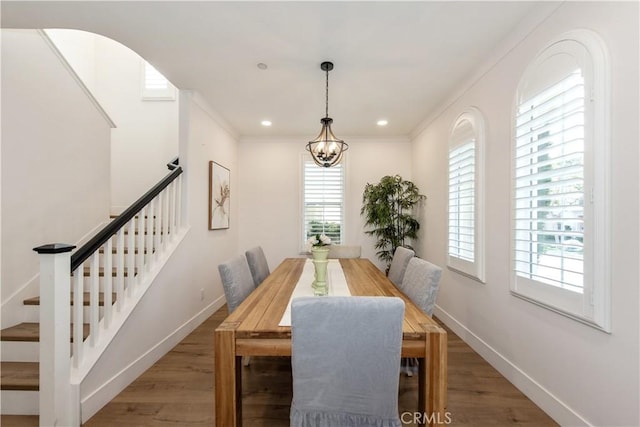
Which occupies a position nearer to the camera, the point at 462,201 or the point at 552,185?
the point at 552,185

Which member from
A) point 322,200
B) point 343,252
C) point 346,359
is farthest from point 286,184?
point 346,359

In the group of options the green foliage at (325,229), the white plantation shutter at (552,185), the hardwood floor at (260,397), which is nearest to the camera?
the white plantation shutter at (552,185)

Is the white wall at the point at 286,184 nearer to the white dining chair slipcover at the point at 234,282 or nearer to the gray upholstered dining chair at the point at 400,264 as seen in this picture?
the gray upholstered dining chair at the point at 400,264

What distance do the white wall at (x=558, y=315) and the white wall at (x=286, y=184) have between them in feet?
6.01

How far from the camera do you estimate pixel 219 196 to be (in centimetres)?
388

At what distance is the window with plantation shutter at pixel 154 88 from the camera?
400 centimetres

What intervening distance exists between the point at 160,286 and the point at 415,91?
10.7 feet

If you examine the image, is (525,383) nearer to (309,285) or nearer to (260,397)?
(309,285)

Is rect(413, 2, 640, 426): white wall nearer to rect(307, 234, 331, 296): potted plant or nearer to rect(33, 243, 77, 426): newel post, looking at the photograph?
rect(307, 234, 331, 296): potted plant

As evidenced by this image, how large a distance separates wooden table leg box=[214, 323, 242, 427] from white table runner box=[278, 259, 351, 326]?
254 mm

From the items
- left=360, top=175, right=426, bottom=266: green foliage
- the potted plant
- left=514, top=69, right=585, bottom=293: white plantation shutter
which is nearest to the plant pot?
the potted plant

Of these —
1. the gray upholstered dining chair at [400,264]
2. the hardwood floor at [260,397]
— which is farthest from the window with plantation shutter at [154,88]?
the gray upholstered dining chair at [400,264]

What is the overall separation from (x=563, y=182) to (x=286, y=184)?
381 cm

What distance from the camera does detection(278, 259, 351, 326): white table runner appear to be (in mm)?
1625
